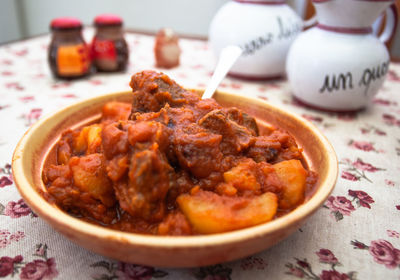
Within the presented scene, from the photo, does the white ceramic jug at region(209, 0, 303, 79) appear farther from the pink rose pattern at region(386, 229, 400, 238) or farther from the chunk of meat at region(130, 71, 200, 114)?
the pink rose pattern at region(386, 229, 400, 238)

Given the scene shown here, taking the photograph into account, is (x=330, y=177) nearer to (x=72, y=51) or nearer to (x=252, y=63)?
(x=252, y=63)

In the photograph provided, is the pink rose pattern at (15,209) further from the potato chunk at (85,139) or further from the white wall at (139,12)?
the white wall at (139,12)

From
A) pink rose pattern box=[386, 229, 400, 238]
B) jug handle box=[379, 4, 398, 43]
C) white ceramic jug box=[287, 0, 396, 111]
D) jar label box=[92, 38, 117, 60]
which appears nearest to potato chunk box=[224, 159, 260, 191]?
pink rose pattern box=[386, 229, 400, 238]

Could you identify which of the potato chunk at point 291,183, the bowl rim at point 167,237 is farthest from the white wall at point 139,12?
the bowl rim at point 167,237

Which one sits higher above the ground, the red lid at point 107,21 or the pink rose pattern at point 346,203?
the red lid at point 107,21

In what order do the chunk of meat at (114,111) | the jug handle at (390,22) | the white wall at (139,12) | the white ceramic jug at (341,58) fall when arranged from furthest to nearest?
the white wall at (139,12) → the jug handle at (390,22) → the white ceramic jug at (341,58) → the chunk of meat at (114,111)

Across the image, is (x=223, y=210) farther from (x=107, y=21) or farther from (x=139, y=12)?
(x=139, y=12)

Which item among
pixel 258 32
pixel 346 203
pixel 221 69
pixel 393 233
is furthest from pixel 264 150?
pixel 258 32
